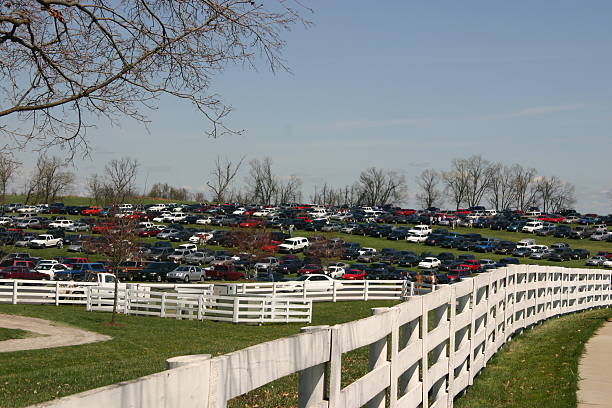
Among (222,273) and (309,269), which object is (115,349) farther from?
(309,269)

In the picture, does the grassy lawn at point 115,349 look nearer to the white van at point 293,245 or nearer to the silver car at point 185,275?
the silver car at point 185,275

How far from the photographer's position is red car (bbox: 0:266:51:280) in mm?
47750

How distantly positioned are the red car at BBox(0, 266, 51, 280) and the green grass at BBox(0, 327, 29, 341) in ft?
81.3

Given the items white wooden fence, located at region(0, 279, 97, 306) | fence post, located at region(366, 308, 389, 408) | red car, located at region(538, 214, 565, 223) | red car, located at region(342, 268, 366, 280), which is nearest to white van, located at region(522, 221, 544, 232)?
red car, located at region(538, 214, 565, 223)

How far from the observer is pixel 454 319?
8797 mm

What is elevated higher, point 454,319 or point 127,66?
point 127,66

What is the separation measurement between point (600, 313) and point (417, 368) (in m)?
17.6

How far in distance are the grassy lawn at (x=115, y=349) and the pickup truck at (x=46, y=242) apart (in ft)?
139

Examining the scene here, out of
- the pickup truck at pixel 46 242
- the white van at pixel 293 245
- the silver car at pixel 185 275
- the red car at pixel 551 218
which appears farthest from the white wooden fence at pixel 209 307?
the red car at pixel 551 218

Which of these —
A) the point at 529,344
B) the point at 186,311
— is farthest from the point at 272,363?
the point at 186,311

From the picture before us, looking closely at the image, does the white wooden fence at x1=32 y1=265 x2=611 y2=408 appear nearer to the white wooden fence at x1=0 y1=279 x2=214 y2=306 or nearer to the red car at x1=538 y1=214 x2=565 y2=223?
the white wooden fence at x1=0 y1=279 x2=214 y2=306

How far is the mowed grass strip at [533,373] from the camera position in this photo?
927cm

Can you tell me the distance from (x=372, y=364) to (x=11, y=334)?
20.5 meters

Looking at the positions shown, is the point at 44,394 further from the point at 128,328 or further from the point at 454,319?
the point at 128,328
